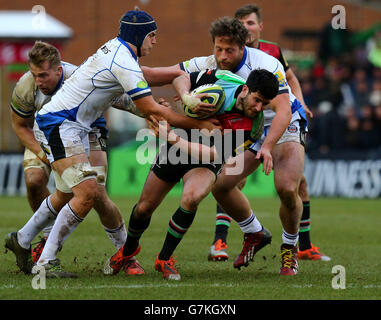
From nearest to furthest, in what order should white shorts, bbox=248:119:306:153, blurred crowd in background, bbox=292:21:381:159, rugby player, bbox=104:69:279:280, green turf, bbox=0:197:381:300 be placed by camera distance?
1. green turf, bbox=0:197:381:300
2. rugby player, bbox=104:69:279:280
3. white shorts, bbox=248:119:306:153
4. blurred crowd in background, bbox=292:21:381:159

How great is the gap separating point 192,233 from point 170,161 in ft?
15.7

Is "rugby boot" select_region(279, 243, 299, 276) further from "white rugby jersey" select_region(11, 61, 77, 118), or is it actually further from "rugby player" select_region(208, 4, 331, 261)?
"white rugby jersey" select_region(11, 61, 77, 118)

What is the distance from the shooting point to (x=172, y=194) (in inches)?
795

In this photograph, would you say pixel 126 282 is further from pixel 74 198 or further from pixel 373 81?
pixel 373 81

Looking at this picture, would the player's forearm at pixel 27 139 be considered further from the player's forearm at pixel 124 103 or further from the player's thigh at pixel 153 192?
the player's thigh at pixel 153 192

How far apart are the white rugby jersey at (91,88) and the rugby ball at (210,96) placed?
0.54 m

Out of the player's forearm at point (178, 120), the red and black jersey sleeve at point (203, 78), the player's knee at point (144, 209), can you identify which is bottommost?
the player's knee at point (144, 209)

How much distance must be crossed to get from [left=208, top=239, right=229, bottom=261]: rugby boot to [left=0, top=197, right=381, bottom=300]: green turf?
0.11m

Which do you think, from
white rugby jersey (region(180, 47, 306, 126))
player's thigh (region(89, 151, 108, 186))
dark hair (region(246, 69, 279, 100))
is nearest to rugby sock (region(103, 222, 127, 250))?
player's thigh (region(89, 151, 108, 186))

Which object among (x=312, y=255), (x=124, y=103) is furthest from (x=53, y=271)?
(x=312, y=255)

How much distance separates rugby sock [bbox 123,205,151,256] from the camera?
24.0 ft

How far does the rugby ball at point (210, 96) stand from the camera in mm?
6789

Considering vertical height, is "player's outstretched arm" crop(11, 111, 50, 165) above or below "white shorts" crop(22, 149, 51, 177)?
above

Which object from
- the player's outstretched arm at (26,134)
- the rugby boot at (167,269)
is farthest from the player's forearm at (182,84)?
the player's outstretched arm at (26,134)
